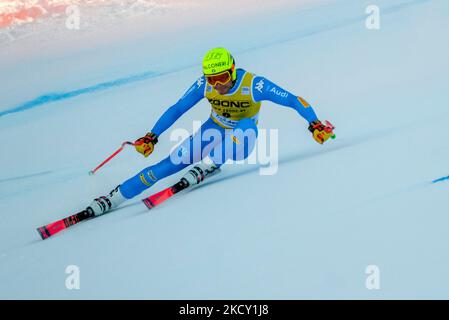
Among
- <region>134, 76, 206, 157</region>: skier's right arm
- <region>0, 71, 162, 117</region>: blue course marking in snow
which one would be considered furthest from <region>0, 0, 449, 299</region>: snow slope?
<region>134, 76, 206, 157</region>: skier's right arm

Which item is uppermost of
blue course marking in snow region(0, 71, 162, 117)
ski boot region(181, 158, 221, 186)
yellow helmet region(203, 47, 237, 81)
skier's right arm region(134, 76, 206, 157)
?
blue course marking in snow region(0, 71, 162, 117)

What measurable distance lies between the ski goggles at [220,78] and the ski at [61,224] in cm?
104

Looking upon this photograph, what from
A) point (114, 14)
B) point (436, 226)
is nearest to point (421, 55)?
point (436, 226)

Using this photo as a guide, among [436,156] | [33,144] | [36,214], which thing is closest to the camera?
[436,156]

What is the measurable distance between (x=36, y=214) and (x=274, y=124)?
6.38 feet

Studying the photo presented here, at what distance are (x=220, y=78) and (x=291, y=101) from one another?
0.43 m

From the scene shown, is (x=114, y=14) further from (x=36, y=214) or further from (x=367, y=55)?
(x=36, y=214)

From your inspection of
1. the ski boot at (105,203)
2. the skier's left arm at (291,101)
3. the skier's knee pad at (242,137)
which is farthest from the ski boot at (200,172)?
the skier's left arm at (291,101)

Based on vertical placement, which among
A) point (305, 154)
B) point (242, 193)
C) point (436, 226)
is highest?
point (305, 154)

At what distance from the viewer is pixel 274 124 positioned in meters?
5.08

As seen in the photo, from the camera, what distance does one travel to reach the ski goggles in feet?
12.4

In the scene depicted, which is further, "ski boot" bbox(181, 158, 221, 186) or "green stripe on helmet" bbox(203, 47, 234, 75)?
"ski boot" bbox(181, 158, 221, 186)

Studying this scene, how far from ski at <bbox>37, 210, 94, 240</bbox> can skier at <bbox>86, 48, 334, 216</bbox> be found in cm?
4

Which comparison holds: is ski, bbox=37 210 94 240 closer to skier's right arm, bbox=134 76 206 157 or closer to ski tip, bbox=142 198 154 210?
ski tip, bbox=142 198 154 210
